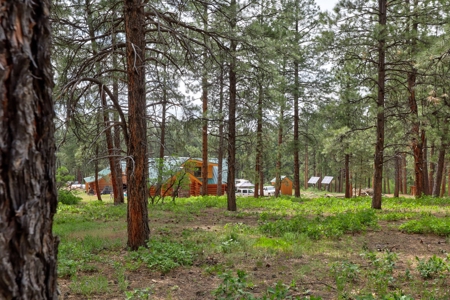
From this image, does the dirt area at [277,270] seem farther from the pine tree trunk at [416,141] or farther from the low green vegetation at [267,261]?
the pine tree trunk at [416,141]

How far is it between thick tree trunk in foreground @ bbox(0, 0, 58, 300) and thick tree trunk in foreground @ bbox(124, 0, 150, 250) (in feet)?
14.6

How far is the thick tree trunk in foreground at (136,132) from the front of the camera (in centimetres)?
611

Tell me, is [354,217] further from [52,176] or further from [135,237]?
[52,176]

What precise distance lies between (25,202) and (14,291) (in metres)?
0.34

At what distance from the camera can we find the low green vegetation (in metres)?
4.13

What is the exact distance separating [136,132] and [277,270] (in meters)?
3.25

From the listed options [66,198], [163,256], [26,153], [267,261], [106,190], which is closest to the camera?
[26,153]

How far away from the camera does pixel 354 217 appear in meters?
9.31

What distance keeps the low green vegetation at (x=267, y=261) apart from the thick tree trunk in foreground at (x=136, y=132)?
0.41 m

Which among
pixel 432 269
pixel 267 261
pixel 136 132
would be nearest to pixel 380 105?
pixel 432 269

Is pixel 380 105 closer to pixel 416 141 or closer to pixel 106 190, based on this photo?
pixel 416 141

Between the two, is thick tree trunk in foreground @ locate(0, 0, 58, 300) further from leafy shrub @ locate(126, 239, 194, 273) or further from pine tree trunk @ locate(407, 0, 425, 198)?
pine tree trunk @ locate(407, 0, 425, 198)

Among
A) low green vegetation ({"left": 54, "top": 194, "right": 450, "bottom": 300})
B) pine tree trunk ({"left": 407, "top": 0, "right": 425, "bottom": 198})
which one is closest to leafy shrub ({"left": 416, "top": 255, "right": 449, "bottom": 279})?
low green vegetation ({"left": 54, "top": 194, "right": 450, "bottom": 300})

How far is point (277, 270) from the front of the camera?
5.12m
